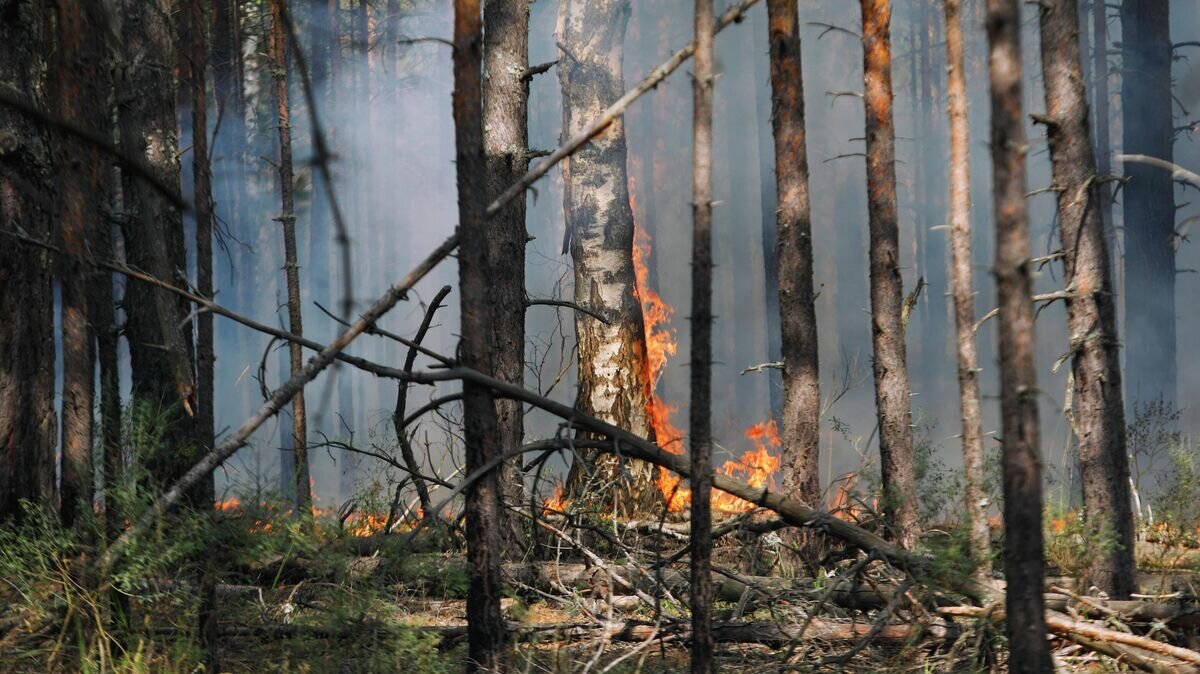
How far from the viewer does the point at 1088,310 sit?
6.42 m

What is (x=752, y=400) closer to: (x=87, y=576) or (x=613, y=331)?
(x=613, y=331)

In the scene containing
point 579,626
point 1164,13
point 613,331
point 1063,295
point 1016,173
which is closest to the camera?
point 1016,173

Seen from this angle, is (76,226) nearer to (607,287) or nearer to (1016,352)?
(1016,352)

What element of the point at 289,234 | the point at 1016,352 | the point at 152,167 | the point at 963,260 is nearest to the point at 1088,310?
the point at 963,260

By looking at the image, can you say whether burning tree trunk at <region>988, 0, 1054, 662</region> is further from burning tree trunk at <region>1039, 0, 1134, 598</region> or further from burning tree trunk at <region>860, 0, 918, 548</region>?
burning tree trunk at <region>860, 0, 918, 548</region>

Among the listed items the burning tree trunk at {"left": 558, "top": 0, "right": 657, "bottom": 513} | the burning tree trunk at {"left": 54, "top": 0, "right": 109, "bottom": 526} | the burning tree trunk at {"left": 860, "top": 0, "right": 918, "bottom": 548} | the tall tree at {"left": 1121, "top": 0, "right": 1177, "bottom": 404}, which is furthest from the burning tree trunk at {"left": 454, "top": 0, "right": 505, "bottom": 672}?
the tall tree at {"left": 1121, "top": 0, "right": 1177, "bottom": 404}

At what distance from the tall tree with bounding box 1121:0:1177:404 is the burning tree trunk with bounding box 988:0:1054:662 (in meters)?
14.8

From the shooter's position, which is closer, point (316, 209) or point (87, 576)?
point (87, 576)

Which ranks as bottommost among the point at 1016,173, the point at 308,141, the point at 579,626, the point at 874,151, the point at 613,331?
the point at 579,626

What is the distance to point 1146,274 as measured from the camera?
16969 mm

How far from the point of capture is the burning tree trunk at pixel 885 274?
939 centimetres

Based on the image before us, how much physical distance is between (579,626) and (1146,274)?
605 inches

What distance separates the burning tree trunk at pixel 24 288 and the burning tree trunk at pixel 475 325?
3.52 meters

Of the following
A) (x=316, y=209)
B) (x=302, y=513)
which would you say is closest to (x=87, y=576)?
(x=302, y=513)
